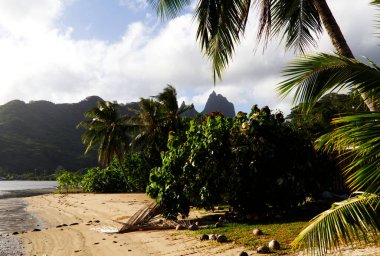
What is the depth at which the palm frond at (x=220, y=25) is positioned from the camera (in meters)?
7.14

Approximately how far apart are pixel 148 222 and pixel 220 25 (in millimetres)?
5329

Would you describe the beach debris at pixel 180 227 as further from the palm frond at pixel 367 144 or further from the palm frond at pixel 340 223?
the palm frond at pixel 367 144

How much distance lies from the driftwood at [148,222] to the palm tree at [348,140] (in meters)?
5.69

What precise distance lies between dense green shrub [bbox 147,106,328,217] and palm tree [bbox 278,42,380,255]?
4413mm

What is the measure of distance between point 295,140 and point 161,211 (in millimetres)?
3996

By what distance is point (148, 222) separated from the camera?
29.8ft

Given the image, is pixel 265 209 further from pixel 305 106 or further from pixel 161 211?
pixel 305 106

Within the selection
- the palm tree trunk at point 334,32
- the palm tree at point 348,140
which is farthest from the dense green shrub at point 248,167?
the palm tree at point 348,140

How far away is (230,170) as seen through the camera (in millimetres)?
8289

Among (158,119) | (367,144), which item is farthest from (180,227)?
(158,119)

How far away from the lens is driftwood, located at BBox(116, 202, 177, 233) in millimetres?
8609

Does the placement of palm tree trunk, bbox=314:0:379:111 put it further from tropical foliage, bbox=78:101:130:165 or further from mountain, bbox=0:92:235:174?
mountain, bbox=0:92:235:174

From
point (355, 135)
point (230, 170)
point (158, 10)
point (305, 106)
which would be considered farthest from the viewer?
point (230, 170)

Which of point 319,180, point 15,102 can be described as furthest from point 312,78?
point 15,102
